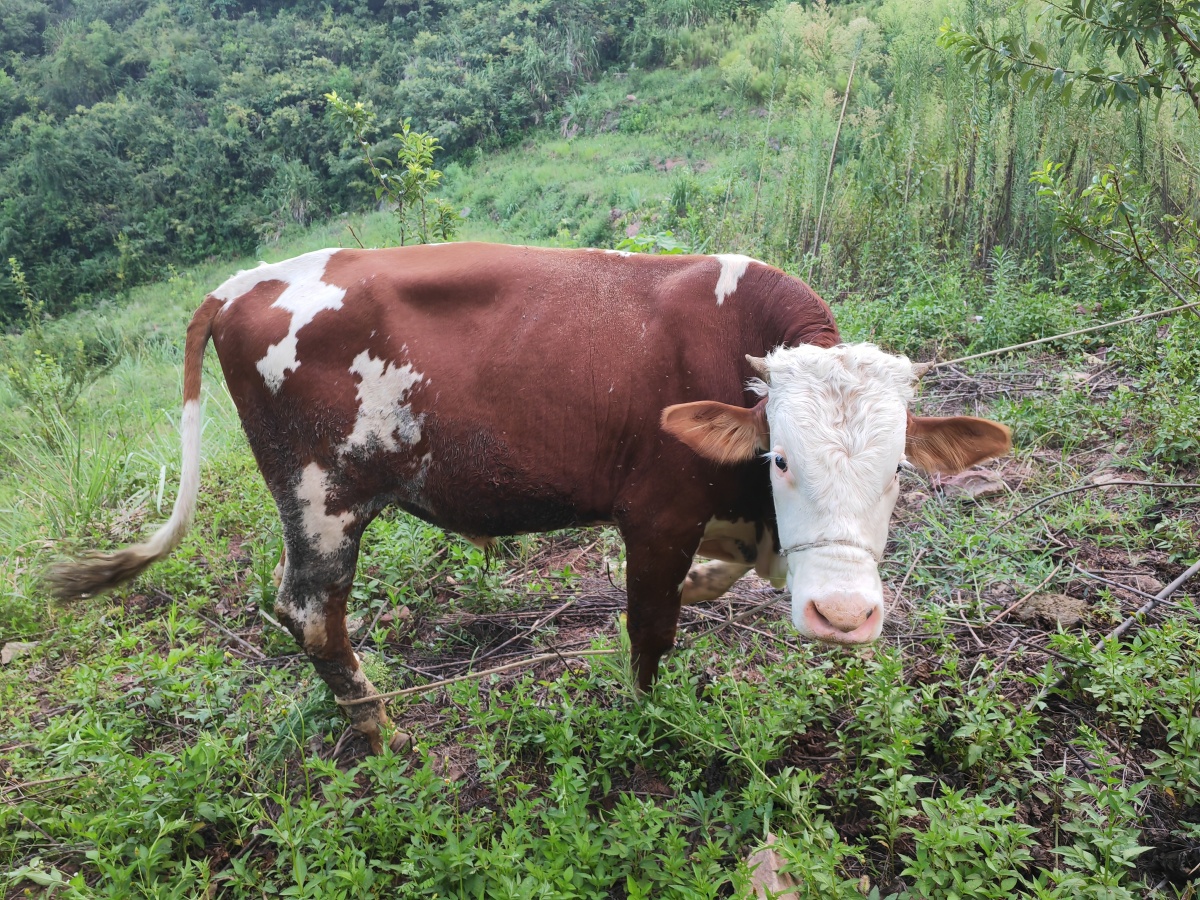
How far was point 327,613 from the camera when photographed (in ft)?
8.98

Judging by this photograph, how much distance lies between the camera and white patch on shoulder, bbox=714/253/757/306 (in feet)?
8.70

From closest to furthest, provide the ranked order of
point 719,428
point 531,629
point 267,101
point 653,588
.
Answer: point 719,428
point 653,588
point 531,629
point 267,101

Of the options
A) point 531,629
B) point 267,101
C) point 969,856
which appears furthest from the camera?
point 267,101

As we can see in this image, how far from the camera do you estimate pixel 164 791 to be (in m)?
2.41

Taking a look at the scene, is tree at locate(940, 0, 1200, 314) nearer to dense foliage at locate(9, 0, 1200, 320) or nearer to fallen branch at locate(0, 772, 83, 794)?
fallen branch at locate(0, 772, 83, 794)

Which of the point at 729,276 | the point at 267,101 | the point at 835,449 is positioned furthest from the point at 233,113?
the point at 835,449

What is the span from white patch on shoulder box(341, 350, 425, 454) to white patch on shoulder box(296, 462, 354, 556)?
0.16 m

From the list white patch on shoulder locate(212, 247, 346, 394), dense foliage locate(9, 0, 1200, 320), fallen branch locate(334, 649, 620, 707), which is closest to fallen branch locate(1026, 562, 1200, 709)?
fallen branch locate(334, 649, 620, 707)

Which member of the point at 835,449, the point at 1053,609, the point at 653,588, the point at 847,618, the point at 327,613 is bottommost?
the point at 1053,609

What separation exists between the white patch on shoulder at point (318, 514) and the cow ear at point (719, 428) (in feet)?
4.25

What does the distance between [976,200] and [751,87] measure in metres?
10.5

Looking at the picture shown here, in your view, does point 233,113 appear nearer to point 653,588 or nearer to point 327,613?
point 327,613

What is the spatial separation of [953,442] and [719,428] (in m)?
0.75

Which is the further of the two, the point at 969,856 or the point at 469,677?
the point at 469,677
